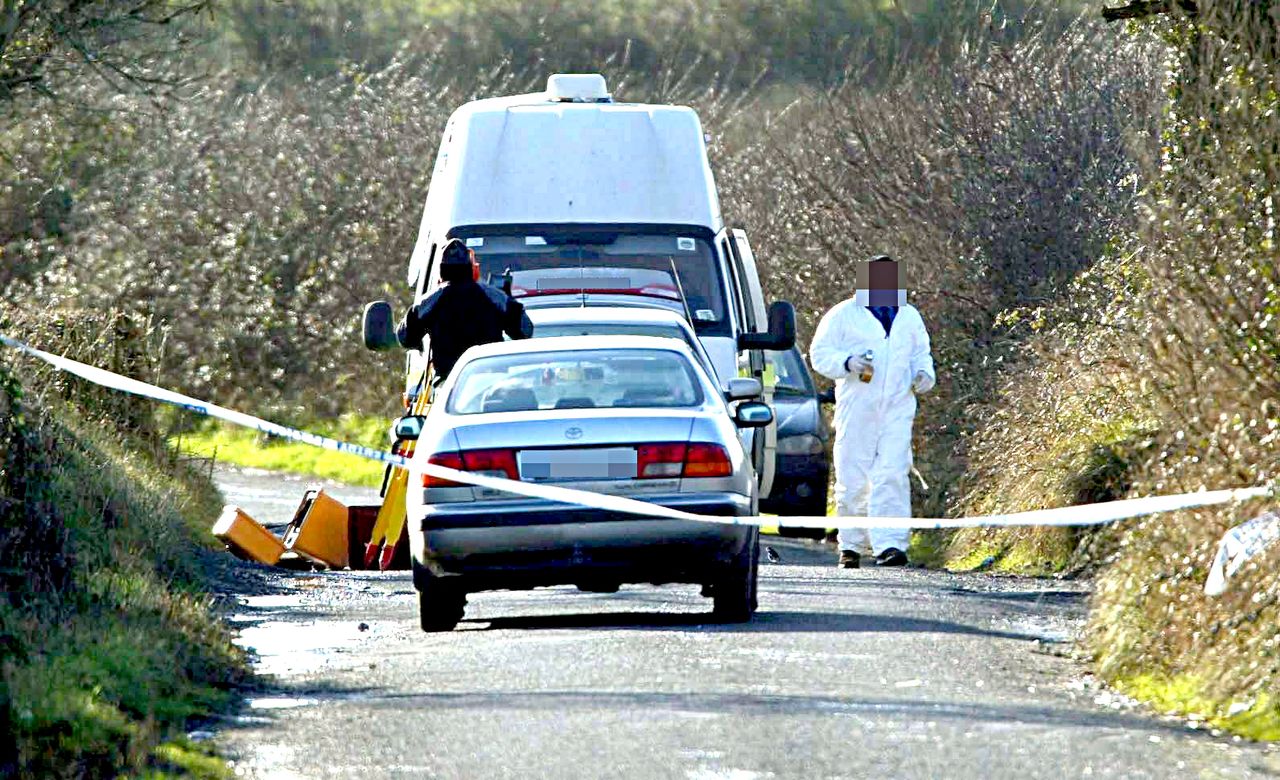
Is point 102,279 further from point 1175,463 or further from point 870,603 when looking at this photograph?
point 1175,463

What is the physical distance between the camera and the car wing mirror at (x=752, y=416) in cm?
1272

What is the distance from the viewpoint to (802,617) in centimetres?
1199

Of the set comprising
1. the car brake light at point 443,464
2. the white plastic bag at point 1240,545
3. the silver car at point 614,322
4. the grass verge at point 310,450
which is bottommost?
the grass verge at point 310,450

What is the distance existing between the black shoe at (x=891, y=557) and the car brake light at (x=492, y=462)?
5.25 m

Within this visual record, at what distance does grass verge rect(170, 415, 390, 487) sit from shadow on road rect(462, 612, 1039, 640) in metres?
16.3

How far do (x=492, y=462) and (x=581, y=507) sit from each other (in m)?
0.52

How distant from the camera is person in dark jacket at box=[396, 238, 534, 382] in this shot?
→ 14.9m

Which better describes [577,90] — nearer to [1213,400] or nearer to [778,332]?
[778,332]

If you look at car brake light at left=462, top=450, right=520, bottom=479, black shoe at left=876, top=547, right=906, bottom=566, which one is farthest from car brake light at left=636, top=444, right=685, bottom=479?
black shoe at left=876, top=547, right=906, bottom=566

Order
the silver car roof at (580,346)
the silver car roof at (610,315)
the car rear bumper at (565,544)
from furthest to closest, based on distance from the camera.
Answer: the silver car roof at (610,315)
the silver car roof at (580,346)
the car rear bumper at (565,544)

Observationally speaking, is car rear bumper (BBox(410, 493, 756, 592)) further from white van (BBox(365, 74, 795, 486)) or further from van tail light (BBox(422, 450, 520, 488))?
white van (BBox(365, 74, 795, 486))

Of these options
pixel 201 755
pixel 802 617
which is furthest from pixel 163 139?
pixel 201 755

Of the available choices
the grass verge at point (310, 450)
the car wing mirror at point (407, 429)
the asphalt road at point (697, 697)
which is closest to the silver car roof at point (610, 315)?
the car wing mirror at point (407, 429)

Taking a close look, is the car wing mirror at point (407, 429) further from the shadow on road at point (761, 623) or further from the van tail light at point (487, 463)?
the van tail light at point (487, 463)
